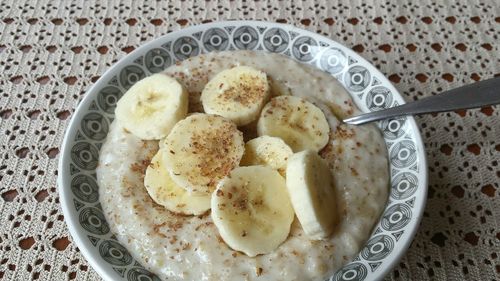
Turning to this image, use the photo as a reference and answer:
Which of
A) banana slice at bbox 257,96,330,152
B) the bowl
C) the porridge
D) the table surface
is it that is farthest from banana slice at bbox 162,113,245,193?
the table surface

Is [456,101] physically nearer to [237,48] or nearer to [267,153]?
[267,153]

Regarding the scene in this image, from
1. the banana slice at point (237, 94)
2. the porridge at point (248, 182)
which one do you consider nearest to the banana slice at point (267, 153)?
the porridge at point (248, 182)

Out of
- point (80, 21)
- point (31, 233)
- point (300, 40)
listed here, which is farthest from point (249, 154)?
point (80, 21)

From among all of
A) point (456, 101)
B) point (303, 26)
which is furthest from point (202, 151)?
point (303, 26)

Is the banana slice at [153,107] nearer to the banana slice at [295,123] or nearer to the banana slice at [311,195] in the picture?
the banana slice at [295,123]

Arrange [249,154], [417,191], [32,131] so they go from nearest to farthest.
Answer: [417,191]
[249,154]
[32,131]

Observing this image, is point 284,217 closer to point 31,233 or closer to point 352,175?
point 352,175
